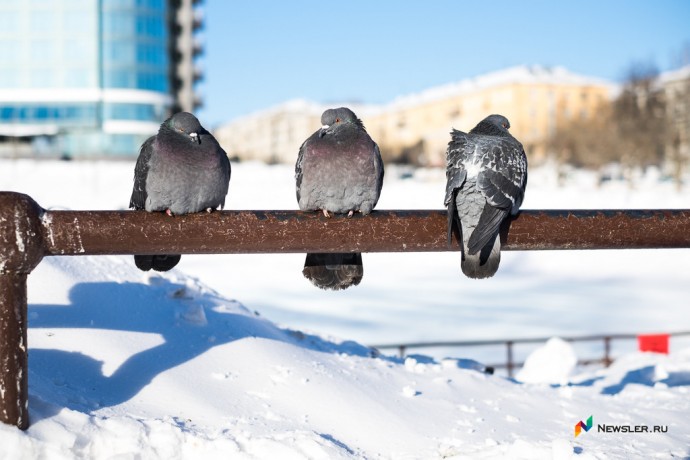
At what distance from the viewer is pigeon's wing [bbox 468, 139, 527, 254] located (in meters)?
3.35

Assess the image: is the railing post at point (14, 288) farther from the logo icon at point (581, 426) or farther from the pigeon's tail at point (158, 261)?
the logo icon at point (581, 426)

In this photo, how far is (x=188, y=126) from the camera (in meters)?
4.12

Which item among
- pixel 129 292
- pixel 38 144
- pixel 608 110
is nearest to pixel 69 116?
pixel 38 144

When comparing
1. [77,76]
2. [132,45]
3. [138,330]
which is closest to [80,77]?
[77,76]

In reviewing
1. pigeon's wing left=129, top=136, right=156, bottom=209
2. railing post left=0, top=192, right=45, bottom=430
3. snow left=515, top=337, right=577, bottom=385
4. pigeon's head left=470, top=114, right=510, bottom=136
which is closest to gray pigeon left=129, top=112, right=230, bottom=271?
pigeon's wing left=129, top=136, right=156, bottom=209

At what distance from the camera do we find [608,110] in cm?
5078

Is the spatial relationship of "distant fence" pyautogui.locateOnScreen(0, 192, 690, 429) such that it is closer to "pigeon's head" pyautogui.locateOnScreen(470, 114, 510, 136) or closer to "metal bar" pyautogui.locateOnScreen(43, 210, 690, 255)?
"metal bar" pyautogui.locateOnScreen(43, 210, 690, 255)

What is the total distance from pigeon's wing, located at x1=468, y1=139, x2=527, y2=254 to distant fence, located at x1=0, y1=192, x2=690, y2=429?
10cm

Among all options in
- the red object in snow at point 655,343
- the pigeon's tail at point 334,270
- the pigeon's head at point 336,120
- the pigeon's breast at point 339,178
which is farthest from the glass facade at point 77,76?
the pigeon's tail at point 334,270

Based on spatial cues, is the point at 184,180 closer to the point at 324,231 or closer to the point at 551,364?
the point at 324,231

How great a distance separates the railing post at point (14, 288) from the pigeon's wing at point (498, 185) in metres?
1.73

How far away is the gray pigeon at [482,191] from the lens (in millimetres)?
3371

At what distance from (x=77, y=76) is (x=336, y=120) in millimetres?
51422

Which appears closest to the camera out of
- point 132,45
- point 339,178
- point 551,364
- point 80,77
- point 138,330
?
point 339,178
